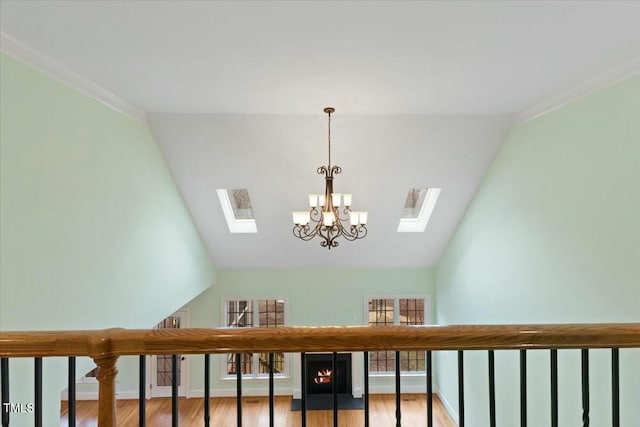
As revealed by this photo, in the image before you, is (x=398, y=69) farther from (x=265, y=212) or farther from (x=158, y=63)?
(x=265, y=212)

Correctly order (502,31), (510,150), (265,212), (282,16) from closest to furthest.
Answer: (282,16) → (502,31) → (510,150) → (265,212)

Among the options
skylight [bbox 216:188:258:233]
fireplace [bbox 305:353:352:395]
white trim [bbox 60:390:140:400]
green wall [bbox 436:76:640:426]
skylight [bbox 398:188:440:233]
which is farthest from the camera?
fireplace [bbox 305:353:352:395]

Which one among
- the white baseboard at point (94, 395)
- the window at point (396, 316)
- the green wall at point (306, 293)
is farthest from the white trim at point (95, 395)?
the window at point (396, 316)

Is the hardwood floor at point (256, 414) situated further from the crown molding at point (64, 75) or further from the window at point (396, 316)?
the crown molding at point (64, 75)

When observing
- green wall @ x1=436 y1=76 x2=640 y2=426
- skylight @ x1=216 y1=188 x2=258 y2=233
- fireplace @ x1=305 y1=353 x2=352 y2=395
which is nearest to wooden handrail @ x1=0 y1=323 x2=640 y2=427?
green wall @ x1=436 y1=76 x2=640 y2=426

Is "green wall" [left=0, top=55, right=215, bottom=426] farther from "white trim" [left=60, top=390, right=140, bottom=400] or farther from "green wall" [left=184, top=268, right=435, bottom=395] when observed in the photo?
"white trim" [left=60, top=390, right=140, bottom=400]

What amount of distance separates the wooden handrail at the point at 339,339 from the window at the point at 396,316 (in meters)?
6.11

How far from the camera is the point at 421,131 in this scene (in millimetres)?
4113

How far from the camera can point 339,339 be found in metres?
1.13

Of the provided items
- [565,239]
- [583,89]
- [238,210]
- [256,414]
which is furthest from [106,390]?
[256,414]

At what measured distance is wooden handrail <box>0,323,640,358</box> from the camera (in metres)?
1.11

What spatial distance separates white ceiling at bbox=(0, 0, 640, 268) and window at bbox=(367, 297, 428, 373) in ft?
7.54

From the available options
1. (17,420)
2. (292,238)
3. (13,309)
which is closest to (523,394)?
(13,309)

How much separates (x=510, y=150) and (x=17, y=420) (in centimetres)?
486
